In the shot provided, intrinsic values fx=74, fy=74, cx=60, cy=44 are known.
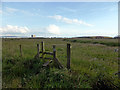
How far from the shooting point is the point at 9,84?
2.90 m

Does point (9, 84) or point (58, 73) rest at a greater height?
point (58, 73)

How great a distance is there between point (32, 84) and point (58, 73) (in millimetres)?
1108

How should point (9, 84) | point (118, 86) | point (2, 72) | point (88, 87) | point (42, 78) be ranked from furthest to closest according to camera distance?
point (2, 72) < point (42, 78) < point (9, 84) < point (88, 87) < point (118, 86)

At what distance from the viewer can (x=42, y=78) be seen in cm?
314

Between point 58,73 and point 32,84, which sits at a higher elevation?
point 58,73

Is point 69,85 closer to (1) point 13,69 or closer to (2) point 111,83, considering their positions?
(2) point 111,83

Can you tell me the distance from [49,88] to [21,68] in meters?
2.24

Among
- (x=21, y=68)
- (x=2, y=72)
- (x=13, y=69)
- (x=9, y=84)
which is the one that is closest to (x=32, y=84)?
(x=9, y=84)

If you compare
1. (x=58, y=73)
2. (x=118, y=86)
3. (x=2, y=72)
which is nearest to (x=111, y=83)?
(x=118, y=86)

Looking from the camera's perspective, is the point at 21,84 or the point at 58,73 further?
the point at 58,73

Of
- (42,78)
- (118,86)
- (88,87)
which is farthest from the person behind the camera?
(42,78)

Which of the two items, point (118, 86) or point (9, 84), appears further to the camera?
point (9, 84)

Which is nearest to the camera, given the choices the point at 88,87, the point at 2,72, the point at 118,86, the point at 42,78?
the point at 118,86

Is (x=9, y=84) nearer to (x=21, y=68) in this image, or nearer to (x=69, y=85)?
(x=21, y=68)
